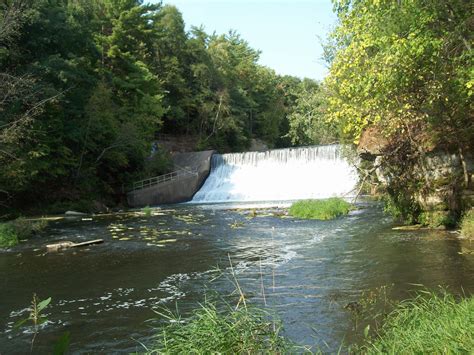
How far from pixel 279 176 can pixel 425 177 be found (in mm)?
16843

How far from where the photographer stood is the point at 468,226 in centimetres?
1103

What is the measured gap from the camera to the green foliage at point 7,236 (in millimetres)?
14656

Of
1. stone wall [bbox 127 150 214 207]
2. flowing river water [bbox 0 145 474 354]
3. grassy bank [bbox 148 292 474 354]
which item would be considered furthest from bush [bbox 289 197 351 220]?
grassy bank [bbox 148 292 474 354]

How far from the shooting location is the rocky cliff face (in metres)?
12.4

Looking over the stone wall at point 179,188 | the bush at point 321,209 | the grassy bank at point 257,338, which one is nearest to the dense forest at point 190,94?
the stone wall at point 179,188

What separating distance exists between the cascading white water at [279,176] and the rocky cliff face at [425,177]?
11.8 meters

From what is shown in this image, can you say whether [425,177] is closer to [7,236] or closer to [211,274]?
[211,274]

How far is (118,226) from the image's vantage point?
18.4m

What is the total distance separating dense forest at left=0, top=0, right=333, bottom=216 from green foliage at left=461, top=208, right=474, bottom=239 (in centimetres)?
1155

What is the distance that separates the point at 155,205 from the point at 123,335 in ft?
73.9

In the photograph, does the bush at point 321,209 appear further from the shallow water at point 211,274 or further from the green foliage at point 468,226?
the green foliage at point 468,226

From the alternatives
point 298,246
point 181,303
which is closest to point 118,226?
point 298,246

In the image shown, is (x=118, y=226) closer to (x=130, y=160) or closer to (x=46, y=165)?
(x=46, y=165)

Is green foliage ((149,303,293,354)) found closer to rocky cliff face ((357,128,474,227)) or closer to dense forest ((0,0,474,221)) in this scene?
dense forest ((0,0,474,221))
